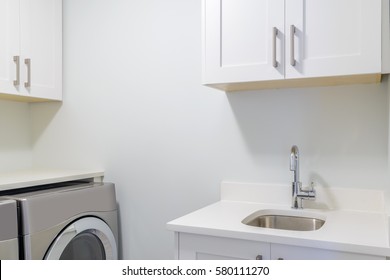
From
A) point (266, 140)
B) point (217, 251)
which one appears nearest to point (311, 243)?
point (217, 251)

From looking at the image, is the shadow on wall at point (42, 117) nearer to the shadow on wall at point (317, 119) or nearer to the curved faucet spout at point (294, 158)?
the shadow on wall at point (317, 119)

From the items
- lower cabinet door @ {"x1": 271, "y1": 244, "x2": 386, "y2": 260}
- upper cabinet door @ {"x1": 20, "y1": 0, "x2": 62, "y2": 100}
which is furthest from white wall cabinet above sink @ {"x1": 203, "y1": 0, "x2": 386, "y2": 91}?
upper cabinet door @ {"x1": 20, "y1": 0, "x2": 62, "y2": 100}

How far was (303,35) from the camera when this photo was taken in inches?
60.1

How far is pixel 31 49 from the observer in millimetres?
2191

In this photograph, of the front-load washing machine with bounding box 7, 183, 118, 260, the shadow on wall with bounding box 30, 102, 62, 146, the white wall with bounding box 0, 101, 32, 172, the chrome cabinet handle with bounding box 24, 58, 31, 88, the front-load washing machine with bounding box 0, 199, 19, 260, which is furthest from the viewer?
the shadow on wall with bounding box 30, 102, 62, 146

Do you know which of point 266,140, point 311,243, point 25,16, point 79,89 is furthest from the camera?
point 79,89

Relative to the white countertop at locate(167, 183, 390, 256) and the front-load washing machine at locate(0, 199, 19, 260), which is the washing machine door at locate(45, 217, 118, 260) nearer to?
the front-load washing machine at locate(0, 199, 19, 260)

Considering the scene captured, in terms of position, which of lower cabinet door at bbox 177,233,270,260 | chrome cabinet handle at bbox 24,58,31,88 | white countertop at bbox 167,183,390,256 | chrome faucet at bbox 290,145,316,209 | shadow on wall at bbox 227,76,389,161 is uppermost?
chrome cabinet handle at bbox 24,58,31,88

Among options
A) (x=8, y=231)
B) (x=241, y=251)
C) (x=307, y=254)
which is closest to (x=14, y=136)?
(x=8, y=231)

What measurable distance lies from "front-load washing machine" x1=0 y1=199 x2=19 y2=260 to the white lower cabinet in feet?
2.30

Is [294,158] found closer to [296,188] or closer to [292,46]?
[296,188]

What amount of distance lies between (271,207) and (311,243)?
1.85 ft

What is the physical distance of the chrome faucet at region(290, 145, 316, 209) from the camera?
5.61ft

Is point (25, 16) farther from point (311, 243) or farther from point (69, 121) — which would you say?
point (311, 243)
